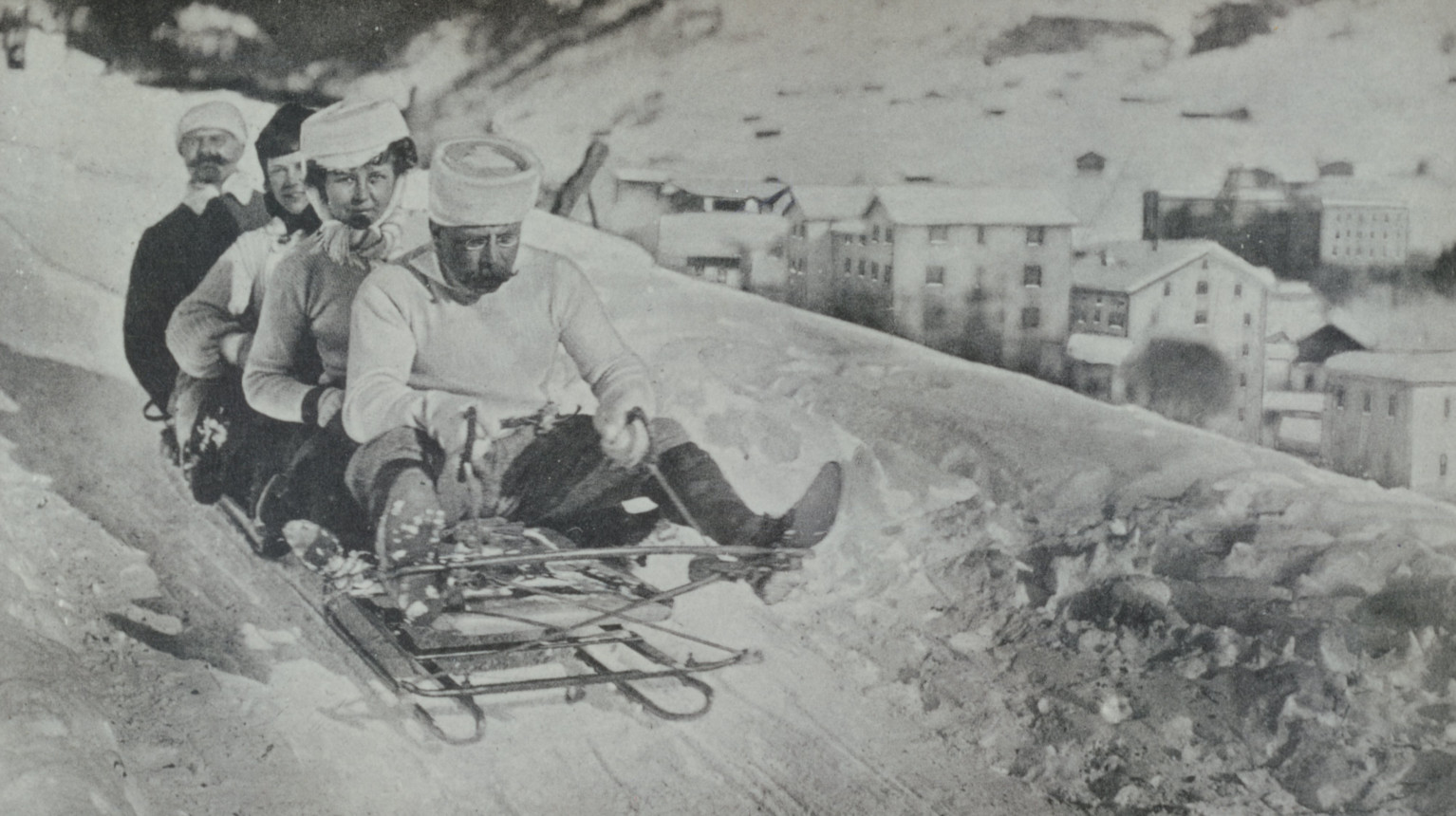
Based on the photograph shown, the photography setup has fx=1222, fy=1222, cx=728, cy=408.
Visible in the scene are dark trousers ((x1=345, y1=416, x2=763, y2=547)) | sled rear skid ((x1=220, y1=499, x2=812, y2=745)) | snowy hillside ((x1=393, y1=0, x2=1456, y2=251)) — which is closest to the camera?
sled rear skid ((x1=220, y1=499, x2=812, y2=745))

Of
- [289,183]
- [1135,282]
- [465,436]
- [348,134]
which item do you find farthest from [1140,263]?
[289,183]

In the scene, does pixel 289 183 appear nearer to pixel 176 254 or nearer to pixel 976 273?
pixel 176 254

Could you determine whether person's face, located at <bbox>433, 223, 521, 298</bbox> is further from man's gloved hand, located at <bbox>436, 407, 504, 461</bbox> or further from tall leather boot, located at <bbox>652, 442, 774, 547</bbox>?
tall leather boot, located at <bbox>652, 442, 774, 547</bbox>

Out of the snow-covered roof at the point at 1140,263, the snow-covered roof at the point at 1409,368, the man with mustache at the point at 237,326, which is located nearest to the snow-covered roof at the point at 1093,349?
the snow-covered roof at the point at 1140,263

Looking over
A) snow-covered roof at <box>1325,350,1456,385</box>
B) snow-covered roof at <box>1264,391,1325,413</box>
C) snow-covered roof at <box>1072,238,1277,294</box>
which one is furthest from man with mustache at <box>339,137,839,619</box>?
snow-covered roof at <box>1325,350,1456,385</box>

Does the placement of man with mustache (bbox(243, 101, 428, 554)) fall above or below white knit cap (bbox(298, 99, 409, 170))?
below
